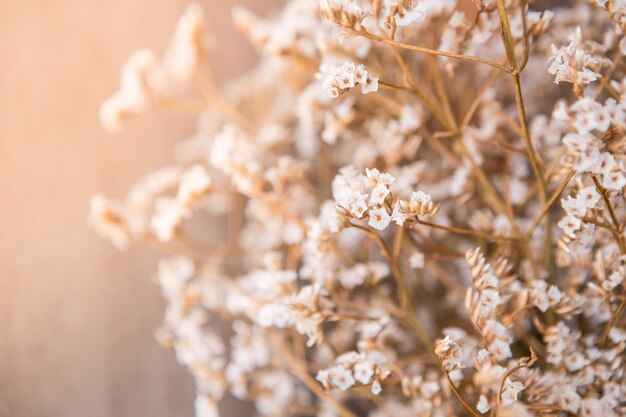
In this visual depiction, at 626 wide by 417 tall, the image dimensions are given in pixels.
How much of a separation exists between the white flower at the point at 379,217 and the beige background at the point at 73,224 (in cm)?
43

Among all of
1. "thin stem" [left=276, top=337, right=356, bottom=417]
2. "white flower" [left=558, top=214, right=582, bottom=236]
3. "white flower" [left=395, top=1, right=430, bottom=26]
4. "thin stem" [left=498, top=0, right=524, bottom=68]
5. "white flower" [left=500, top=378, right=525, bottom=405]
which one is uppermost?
"white flower" [left=395, top=1, right=430, bottom=26]

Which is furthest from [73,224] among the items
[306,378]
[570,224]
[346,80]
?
[570,224]

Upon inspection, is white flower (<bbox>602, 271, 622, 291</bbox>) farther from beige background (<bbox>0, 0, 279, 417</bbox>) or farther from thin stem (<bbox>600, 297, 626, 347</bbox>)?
beige background (<bbox>0, 0, 279, 417</bbox>)

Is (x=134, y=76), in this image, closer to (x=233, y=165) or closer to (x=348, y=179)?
(x=233, y=165)

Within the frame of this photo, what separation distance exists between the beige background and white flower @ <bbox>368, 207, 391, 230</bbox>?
43cm

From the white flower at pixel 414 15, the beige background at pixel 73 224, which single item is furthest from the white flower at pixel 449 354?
the beige background at pixel 73 224

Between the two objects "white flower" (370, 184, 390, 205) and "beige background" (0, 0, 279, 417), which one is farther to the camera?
"beige background" (0, 0, 279, 417)

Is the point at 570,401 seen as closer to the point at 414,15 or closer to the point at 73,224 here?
the point at 414,15

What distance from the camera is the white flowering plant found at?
42cm

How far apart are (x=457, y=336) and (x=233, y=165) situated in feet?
0.81

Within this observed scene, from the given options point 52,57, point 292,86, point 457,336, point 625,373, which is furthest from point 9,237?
point 625,373

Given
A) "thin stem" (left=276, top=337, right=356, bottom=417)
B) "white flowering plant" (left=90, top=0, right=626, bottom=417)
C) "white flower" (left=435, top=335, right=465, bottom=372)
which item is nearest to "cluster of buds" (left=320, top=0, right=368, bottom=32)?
"white flowering plant" (left=90, top=0, right=626, bottom=417)

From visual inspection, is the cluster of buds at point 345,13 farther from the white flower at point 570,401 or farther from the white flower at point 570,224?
the white flower at point 570,401

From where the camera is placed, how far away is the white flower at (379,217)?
1.33ft
